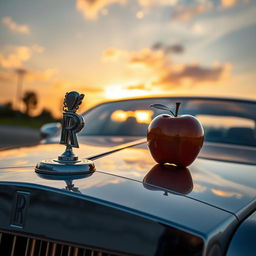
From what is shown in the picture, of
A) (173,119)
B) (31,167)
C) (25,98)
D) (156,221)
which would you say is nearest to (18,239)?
(31,167)

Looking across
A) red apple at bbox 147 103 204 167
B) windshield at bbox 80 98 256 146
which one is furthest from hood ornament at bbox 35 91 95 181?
windshield at bbox 80 98 256 146

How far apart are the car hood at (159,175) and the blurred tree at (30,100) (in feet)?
253

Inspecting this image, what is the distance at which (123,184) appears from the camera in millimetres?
1206

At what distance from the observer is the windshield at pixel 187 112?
2.62 meters

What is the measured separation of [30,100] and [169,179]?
78.4 meters

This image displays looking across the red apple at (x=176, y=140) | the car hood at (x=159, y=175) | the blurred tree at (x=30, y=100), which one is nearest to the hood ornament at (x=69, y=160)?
the car hood at (x=159, y=175)

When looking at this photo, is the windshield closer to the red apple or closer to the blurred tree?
the red apple

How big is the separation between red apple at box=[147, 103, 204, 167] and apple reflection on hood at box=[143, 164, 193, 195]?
46mm

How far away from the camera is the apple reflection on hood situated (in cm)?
121

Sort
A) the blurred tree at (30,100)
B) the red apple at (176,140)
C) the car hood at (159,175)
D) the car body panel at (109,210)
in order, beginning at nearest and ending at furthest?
Result: the car body panel at (109,210) < the car hood at (159,175) < the red apple at (176,140) < the blurred tree at (30,100)

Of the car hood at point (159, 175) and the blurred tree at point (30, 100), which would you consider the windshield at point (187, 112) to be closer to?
the car hood at point (159, 175)

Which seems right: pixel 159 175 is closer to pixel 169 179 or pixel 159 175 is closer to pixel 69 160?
pixel 169 179

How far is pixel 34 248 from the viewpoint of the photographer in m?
1.09

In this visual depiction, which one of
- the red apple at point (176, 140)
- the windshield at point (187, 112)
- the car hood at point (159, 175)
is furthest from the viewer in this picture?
the windshield at point (187, 112)
